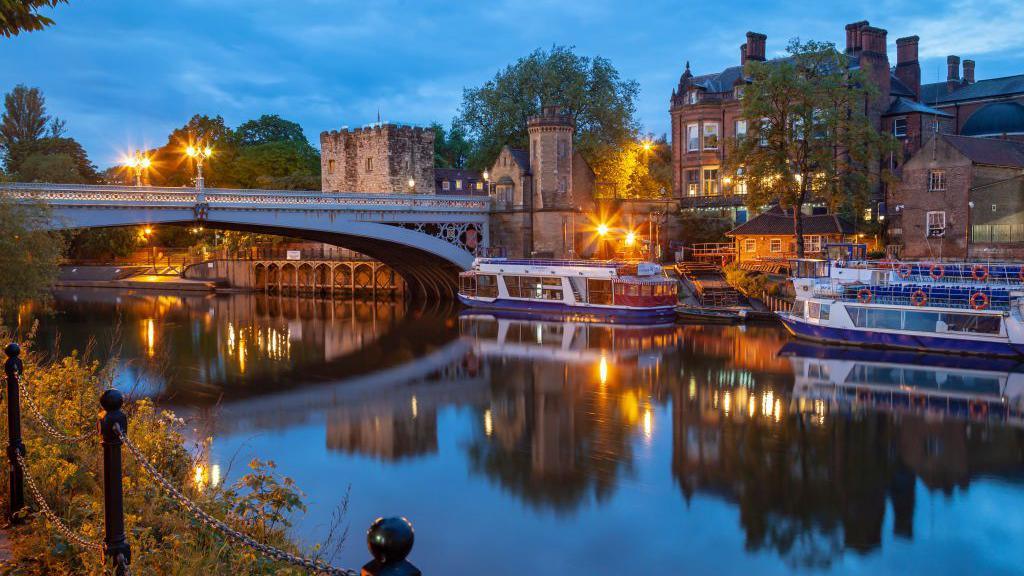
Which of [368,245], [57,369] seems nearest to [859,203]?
[368,245]

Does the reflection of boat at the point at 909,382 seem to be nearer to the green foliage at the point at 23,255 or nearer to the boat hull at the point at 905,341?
the boat hull at the point at 905,341

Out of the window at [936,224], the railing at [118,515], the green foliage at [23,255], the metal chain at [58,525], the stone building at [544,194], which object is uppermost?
the stone building at [544,194]

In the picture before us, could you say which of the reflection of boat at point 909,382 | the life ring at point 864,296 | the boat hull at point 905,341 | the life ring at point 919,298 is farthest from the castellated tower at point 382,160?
the life ring at point 919,298

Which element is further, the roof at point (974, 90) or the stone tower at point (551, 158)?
the roof at point (974, 90)

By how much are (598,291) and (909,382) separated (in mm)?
18366

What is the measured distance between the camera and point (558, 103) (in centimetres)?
5622

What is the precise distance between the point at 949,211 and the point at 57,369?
134 ft

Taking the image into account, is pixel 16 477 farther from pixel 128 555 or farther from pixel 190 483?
pixel 128 555

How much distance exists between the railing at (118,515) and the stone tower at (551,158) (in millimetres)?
41565

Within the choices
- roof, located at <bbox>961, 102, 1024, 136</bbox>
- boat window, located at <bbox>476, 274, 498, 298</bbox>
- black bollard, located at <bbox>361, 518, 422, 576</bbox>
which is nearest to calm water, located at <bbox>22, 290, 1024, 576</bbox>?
black bollard, located at <bbox>361, 518, 422, 576</bbox>

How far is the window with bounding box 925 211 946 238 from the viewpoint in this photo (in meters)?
41.8

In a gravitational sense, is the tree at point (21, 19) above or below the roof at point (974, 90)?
below

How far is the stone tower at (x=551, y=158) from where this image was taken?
4922 cm

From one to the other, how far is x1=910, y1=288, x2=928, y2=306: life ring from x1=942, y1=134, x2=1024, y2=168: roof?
48.8 ft
